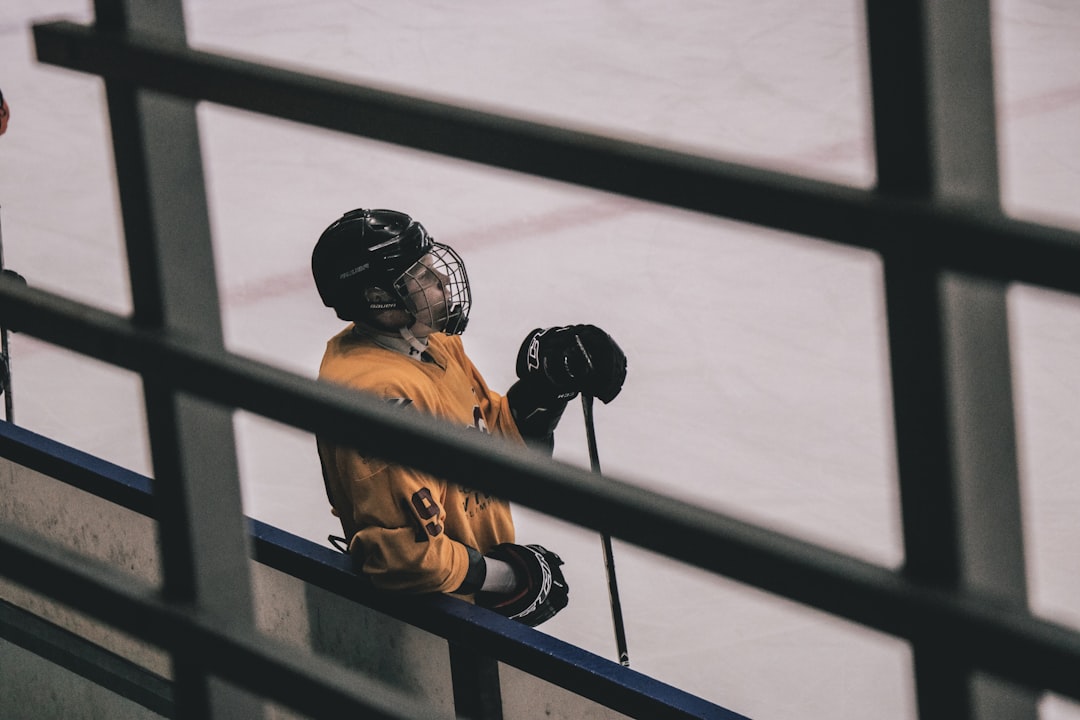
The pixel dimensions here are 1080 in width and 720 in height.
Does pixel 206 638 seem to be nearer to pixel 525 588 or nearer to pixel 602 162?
pixel 602 162

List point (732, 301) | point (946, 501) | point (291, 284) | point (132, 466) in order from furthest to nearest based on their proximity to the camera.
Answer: point (291, 284) < point (732, 301) < point (132, 466) < point (946, 501)

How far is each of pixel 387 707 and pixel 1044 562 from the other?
10.3 ft

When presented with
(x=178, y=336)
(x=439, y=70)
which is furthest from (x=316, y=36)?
(x=178, y=336)

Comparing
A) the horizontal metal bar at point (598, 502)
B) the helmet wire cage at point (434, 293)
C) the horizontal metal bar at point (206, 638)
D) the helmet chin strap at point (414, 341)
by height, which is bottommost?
the helmet chin strap at point (414, 341)

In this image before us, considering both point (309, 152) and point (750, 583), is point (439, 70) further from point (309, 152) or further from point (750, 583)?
point (750, 583)

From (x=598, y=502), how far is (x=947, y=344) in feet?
0.54

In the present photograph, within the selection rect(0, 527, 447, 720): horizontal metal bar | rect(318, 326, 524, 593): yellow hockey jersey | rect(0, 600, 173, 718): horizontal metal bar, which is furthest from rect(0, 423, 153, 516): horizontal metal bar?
rect(0, 527, 447, 720): horizontal metal bar

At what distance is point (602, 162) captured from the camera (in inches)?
23.7

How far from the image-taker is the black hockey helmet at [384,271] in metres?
2.44

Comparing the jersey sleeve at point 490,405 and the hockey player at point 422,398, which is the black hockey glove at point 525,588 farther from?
the jersey sleeve at point 490,405

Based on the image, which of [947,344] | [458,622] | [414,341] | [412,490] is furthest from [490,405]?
[947,344]

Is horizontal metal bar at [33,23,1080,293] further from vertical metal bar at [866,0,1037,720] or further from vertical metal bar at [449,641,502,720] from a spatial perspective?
vertical metal bar at [449,641,502,720]

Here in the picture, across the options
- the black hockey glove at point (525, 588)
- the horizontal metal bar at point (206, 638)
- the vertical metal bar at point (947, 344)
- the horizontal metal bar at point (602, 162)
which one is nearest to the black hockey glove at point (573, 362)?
the black hockey glove at point (525, 588)

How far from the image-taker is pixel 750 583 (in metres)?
0.59
